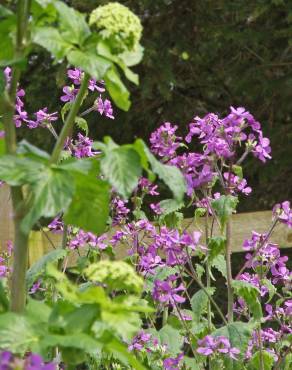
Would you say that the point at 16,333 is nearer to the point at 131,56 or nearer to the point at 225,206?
the point at 131,56

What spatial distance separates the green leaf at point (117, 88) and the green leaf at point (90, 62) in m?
0.02

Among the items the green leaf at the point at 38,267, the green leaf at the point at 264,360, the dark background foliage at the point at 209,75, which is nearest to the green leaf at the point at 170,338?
the green leaf at the point at 264,360

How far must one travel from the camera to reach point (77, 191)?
1339 mm

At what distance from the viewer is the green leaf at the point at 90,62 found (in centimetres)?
121

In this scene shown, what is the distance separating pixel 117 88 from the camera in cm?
128

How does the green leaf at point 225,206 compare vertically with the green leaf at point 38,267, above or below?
above

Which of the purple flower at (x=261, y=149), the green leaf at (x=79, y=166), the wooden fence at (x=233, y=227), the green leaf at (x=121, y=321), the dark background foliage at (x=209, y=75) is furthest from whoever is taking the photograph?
the dark background foliage at (x=209, y=75)

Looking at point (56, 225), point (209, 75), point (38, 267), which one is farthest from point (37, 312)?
point (209, 75)

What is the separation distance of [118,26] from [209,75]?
574 centimetres

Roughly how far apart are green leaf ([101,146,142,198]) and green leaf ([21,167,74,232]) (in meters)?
0.06

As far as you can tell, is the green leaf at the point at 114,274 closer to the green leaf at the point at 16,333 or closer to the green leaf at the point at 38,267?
the green leaf at the point at 16,333

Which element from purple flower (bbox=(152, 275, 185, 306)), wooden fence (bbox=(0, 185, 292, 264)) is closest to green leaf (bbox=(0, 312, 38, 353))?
purple flower (bbox=(152, 275, 185, 306))

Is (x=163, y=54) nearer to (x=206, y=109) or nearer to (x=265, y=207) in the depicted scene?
(x=206, y=109)

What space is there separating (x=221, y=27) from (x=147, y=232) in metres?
3.89
